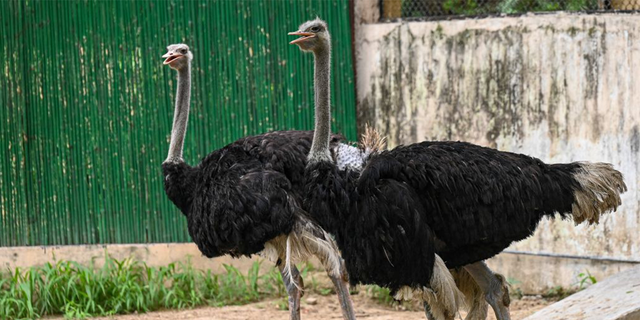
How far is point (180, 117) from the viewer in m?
6.42

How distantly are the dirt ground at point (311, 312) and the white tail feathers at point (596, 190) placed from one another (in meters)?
1.50

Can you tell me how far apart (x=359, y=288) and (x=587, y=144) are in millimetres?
1958

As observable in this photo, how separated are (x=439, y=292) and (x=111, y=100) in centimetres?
352

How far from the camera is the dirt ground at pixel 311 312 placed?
6.82 metres

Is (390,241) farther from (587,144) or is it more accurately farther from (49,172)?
(49,172)

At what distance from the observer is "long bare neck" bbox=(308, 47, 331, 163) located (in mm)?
5191

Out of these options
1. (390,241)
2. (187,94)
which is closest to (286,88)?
(187,94)

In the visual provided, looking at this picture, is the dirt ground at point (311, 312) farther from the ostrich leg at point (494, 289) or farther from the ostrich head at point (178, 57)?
the ostrich head at point (178, 57)

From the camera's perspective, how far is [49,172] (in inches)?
299

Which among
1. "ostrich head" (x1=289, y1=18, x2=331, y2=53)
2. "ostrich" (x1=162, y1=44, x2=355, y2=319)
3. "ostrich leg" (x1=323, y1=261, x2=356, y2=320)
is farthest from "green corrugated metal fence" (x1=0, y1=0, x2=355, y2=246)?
"ostrich head" (x1=289, y1=18, x2=331, y2=53)

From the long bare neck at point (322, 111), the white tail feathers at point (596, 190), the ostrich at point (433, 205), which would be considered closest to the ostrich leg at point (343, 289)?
the ostrich at point (433, 205)

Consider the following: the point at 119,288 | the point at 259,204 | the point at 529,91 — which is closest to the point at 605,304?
the point at 259,204

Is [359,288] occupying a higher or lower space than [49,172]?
lower

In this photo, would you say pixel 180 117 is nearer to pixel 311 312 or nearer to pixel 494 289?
pixel 311 312
